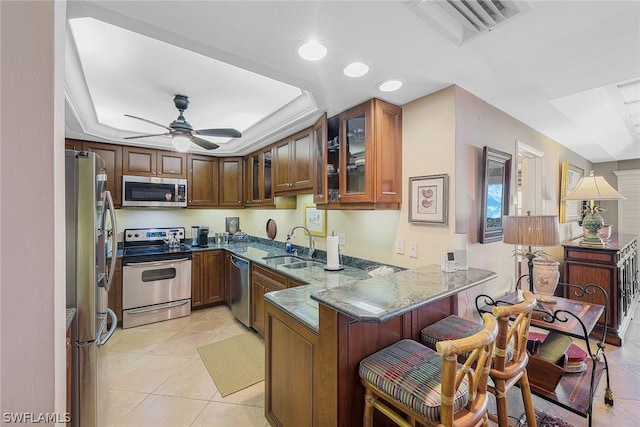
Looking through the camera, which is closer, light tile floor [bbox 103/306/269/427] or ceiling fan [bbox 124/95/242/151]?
light tile floor [bbox 103/306/269/427]

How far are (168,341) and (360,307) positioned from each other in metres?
2.82

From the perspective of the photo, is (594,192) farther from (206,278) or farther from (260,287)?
(206,278)

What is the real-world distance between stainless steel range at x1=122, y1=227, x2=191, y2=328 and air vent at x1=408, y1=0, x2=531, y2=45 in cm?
365

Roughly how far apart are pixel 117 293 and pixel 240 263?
150 cm

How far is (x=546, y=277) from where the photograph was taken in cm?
196

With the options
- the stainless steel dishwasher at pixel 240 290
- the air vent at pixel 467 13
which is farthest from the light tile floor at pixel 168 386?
the air vent at pixel 467 13

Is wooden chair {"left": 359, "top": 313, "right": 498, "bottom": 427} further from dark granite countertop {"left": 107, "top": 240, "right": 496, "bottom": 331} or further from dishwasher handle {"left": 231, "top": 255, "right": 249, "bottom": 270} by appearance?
dishwasher handle {"left": 231, "top": 255, "right": 249, "bottom": 270}

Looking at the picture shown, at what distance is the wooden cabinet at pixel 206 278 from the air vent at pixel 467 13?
370 centimetres

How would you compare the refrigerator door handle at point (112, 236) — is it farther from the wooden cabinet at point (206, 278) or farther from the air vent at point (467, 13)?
the air vent at point (467, 13)

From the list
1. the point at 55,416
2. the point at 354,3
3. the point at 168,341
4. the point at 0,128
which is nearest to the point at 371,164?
the point at 354,3

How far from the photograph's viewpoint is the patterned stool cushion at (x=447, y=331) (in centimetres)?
150

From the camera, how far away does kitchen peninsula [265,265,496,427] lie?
1213 millimetres

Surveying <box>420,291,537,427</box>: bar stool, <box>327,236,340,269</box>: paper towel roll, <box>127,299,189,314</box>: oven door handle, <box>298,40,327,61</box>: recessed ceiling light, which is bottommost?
<box>127,299,189,314</box>: oven door handle

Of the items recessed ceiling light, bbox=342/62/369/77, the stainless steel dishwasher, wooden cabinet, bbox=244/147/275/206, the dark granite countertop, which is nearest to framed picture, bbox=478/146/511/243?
the dark granite countertop
